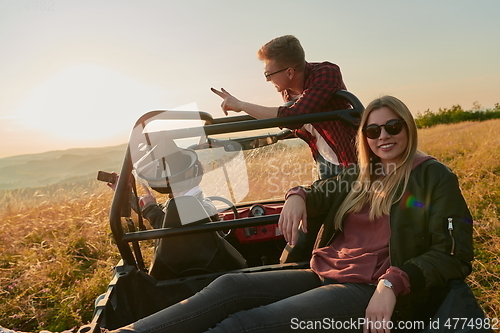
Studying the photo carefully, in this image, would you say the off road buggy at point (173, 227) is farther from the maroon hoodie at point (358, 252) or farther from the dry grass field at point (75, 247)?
the dry grass field at point (75, 247)

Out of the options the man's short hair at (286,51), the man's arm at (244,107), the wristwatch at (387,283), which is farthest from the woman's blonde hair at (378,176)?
the man's short hair at (286,51)

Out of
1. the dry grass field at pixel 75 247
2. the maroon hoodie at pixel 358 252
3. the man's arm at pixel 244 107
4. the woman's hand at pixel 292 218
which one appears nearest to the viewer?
the maroon hoodie at pixel 358 252

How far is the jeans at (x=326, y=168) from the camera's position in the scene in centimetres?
277

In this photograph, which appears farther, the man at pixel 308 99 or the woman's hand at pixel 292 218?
the man at pixel 308 99

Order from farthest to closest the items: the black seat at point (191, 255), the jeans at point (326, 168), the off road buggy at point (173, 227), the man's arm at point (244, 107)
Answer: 1. the jeans at point (326, 168)
2. the man's arm at point (244, 107)
3. the black seat at point (191, 255)
4. the off road buggy at point (173, 227)

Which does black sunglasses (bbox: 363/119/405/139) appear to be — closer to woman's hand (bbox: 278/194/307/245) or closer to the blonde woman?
the blonde woman

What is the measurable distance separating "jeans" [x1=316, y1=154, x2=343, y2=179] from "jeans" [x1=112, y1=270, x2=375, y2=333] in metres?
1.13

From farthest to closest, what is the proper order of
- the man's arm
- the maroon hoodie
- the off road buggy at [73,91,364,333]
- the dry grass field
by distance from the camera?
the dry grass field → the man's arm → the off road buggy at [73,91,364,333] → the maroon hoodie

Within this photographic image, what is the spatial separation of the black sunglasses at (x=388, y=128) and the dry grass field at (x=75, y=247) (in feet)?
0.76

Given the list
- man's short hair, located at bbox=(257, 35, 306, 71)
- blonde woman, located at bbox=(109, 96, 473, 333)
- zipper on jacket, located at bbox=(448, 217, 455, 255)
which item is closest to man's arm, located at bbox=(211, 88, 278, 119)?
man's short hair, located at bbox=(257, 35, 306, 71)

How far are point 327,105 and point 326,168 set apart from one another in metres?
0.46

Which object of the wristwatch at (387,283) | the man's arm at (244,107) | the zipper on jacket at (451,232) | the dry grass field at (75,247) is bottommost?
the dry grass field at (75,247)

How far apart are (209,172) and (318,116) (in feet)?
3.07

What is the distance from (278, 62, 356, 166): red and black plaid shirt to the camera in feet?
7.89
